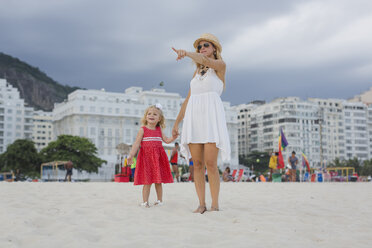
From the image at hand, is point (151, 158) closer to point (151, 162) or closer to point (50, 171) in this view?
point (151, 162)

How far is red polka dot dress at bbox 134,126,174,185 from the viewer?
6.28m

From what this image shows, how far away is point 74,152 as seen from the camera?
214 ft

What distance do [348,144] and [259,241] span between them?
122 metres

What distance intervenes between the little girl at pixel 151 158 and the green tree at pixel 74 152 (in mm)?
59075

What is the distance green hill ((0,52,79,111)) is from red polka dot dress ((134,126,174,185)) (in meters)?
175

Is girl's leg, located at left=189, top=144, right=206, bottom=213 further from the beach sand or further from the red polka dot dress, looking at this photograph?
the red polka dot dress

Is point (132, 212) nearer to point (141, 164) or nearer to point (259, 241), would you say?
point (141, 164)

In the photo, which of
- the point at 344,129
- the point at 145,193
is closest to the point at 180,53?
the point at 145,193

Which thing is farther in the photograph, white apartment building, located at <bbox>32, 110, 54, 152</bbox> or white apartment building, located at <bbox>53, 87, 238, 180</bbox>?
white apartment building, located at <bbox>32, 110, 54, 152</bbox>

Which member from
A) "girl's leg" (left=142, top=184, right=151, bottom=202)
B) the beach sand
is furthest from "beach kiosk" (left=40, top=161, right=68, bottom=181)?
the beach sand

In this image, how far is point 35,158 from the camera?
208ft

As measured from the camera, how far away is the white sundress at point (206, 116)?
5.48 meters

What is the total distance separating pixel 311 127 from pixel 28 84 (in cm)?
12171

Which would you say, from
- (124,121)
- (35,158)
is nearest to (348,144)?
(124,121)
